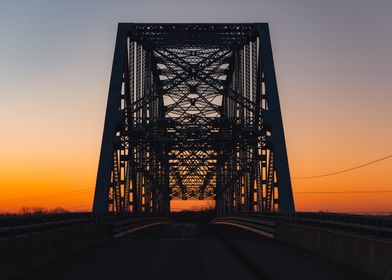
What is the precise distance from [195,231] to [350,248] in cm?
2525

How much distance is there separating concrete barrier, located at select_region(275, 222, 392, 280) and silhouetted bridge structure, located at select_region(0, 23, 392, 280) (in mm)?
28

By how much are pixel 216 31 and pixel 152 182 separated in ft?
101

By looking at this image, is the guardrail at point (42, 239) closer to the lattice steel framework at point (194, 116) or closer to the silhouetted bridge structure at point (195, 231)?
the silhouetted bridge structure at point (195, 231)

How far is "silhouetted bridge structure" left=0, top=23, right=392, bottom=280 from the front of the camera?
46.6ft

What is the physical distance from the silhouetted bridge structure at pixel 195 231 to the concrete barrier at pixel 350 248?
0.09 feet

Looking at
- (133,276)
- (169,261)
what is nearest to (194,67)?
(169,261)

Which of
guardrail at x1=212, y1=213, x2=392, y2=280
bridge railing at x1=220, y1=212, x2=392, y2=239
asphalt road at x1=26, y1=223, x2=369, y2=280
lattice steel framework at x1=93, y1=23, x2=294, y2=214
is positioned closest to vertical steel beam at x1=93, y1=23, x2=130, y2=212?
lattice steel framework at x1=93, y1=23, x2=294, y2=214

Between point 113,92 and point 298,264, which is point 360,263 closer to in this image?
point 298,264

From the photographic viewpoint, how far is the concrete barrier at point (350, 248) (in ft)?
42.9

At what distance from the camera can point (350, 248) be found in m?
15.7

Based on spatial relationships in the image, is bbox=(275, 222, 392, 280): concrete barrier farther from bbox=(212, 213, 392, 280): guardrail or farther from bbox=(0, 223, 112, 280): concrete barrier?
bbox=(0, 223, 112, 280): concrete barrier

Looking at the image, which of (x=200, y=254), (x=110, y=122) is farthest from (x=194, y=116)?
(x=200, y=254)

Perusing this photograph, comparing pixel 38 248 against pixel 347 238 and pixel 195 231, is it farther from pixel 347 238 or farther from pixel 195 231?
pixel 195 231

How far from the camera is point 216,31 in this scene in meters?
44.3
